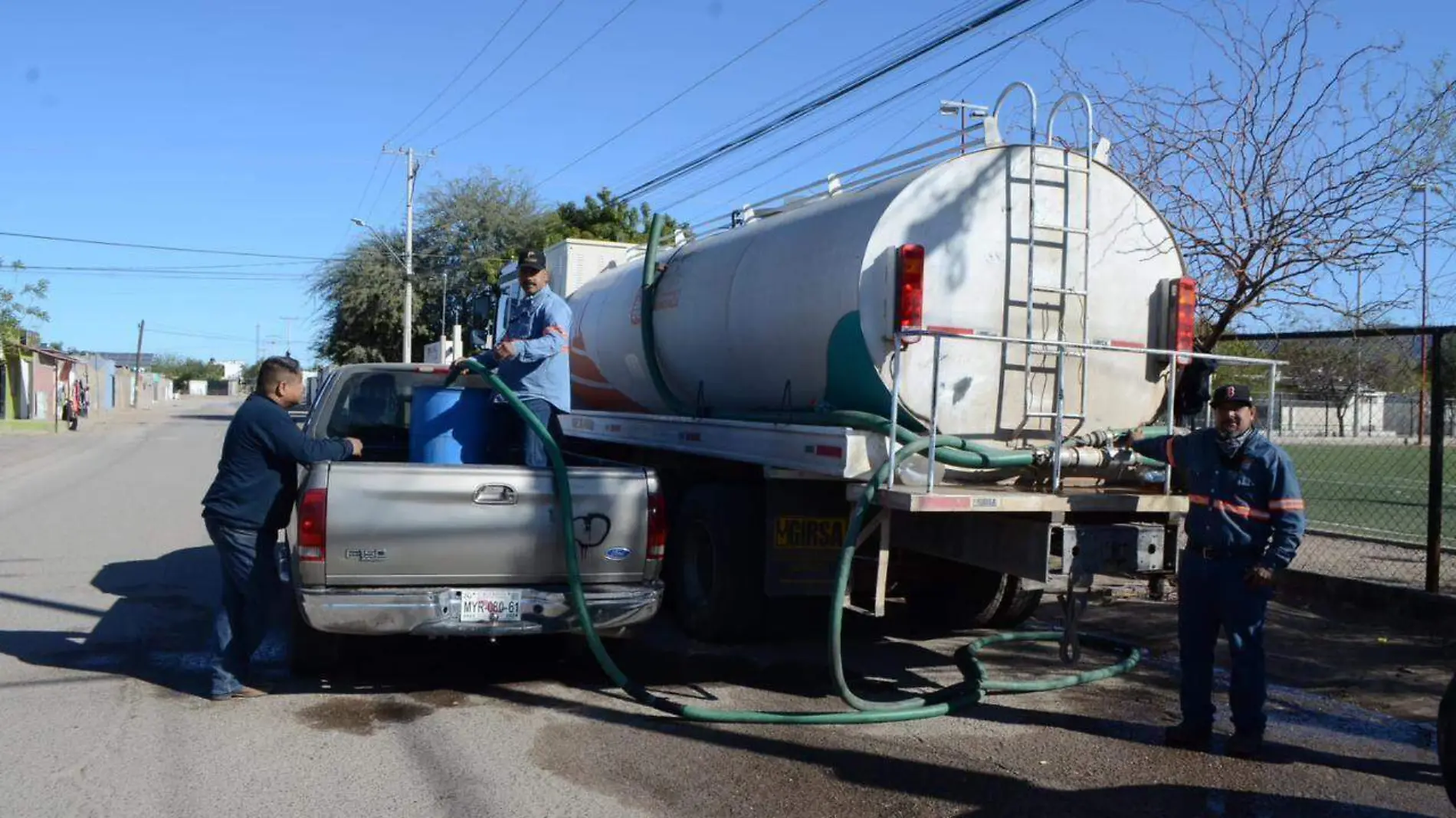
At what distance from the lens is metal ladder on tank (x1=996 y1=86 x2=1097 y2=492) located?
666cm

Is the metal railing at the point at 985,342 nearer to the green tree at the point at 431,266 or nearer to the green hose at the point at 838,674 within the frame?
the green hose at the point at 838,674

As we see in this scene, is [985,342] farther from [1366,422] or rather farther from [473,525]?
[1366,422]

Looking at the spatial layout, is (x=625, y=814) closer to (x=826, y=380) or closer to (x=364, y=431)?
(x=826, y=380)

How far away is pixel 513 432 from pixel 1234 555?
14.4 ft

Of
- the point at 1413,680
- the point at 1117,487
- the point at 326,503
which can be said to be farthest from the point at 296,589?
the point at 1413,680

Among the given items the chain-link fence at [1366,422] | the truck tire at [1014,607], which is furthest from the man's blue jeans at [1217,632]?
the truck tire at [1014,607]

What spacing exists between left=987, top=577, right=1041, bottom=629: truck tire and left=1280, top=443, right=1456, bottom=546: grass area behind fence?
12.5ft

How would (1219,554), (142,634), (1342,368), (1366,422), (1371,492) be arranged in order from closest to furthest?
(1219,554) < (142,634) < (1342,368) < (1366,422) < (1371,492)

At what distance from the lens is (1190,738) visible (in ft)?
19.0

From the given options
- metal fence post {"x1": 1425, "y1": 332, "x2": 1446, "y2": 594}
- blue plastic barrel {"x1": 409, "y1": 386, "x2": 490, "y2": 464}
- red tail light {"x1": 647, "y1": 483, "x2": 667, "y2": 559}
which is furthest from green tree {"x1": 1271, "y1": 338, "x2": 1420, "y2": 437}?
blue plastic barrel {"x1": 409, "y1": 386, "x2": 490, "y2": 464}

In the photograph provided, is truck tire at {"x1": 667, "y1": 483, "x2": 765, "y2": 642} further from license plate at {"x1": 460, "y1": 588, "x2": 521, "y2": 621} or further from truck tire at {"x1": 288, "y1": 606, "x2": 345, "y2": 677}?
truck tire at {"x1": 288, "y1": 606, "x2": 345, "y2": 677}

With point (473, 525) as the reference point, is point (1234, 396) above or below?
above

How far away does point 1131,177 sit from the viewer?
903cm

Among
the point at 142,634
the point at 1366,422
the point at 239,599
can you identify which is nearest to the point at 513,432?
the point at 239,599
